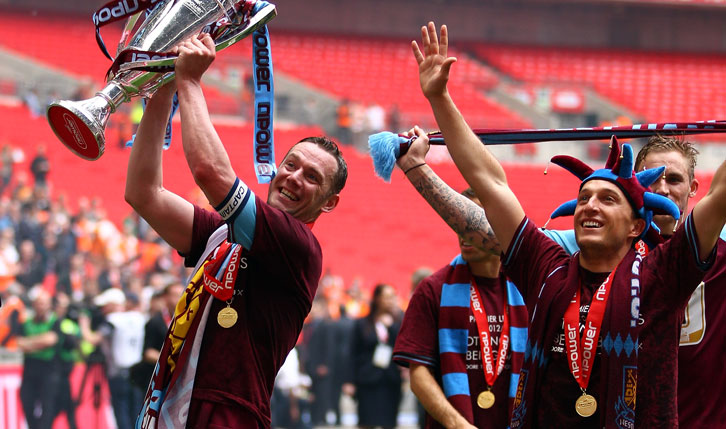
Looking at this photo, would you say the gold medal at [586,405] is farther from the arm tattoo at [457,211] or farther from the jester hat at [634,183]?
the arm tattoo at [457,211]

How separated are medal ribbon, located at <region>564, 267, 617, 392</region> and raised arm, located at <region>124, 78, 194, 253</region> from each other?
52.5 inches

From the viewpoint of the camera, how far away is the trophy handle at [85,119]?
2.69 meters

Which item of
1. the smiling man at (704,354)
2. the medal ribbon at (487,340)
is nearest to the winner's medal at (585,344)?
the smiling man at (704,354)

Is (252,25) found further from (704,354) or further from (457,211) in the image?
(704,354)

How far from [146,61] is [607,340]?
1609 mm

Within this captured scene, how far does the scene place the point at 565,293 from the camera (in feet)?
8.90

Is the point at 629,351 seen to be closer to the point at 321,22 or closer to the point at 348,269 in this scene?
the point at 348,269

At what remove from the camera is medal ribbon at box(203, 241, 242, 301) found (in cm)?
281

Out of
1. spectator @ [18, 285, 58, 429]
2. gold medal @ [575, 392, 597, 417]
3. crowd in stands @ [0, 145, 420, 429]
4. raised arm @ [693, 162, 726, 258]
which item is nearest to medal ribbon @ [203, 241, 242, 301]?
gold medal @ [575, 392, 597, 417]

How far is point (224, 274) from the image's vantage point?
2.84m

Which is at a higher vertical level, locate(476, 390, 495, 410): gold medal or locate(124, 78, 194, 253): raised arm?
locate(124, 78, 194, 253): raised arm

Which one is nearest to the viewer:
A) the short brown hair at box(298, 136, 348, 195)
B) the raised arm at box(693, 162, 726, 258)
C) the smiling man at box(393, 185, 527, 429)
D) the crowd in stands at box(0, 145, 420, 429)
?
the raised arm at box(693, 162, 726, 258)

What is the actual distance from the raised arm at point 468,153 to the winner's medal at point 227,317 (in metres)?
0.85

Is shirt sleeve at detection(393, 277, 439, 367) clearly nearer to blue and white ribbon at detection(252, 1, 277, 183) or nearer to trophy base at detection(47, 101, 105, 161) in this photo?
blue and white ribbon at detection(252, 1, 277, 183)
